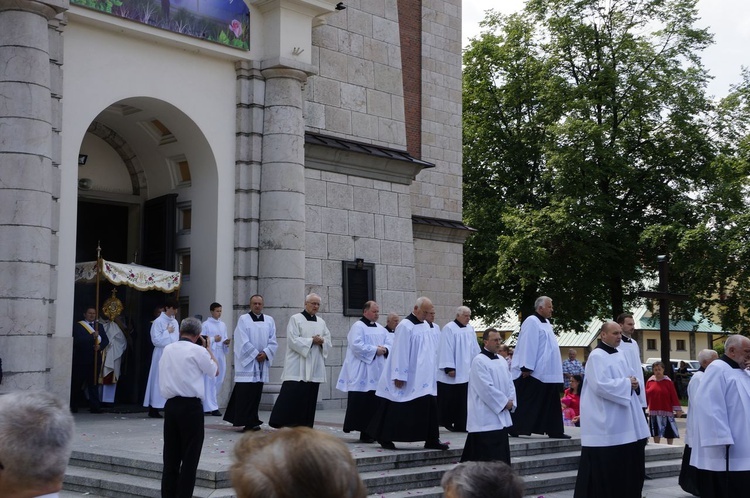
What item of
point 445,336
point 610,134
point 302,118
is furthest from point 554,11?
point 445,336

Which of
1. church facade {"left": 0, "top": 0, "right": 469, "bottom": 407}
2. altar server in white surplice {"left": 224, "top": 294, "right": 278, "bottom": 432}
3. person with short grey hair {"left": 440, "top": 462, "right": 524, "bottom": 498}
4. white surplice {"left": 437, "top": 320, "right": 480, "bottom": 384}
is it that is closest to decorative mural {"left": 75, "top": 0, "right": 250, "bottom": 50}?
church facade {"left": 0, "top": 0, "right": 469, "bottom": 407}

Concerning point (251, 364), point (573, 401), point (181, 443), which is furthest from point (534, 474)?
Result: point (573, 401)

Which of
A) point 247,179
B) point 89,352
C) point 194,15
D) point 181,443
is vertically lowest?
point 181,443

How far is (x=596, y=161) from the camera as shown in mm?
29844

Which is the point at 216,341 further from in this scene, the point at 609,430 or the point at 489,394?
the point at 609,430

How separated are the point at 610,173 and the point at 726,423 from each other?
21150 mm

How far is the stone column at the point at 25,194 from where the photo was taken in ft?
43.1

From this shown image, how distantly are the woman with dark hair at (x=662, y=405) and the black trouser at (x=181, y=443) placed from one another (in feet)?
35.1

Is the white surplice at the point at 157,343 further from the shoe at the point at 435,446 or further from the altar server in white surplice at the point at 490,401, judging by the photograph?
the altar server in white surplice at the point at 490,401

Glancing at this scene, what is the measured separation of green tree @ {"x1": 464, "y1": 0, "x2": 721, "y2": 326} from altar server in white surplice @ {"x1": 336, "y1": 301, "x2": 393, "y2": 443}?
16.6 m

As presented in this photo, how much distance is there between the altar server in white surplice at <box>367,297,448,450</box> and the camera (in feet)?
39.8

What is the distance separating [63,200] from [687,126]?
21558mm

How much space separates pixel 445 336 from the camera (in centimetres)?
1452

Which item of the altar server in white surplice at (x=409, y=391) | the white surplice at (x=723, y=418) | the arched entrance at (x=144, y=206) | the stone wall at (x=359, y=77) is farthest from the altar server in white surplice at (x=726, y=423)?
the stone wall at (x=359, y=77)
